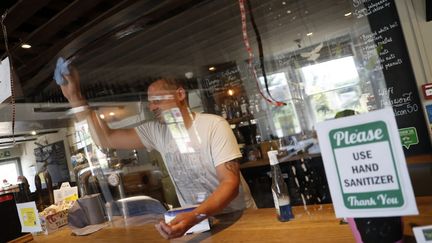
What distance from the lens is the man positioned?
1067 mm

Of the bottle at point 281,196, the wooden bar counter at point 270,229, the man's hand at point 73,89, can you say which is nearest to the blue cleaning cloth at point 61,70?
the man's hand at point 73,89

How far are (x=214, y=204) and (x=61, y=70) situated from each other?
111 cm

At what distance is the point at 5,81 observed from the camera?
134 cm

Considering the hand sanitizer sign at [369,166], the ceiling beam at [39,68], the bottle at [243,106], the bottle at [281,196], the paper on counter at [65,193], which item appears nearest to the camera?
the hand sanitizer sign at [369,166]

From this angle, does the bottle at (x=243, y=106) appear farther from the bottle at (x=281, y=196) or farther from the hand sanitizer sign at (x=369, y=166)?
the hand sanitizer sign at (x=369, y=166)

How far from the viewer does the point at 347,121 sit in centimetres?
47

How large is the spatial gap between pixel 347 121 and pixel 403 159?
88 mm

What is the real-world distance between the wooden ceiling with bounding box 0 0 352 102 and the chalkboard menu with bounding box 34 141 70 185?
35cm

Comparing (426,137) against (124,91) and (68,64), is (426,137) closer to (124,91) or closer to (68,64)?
(68,64)

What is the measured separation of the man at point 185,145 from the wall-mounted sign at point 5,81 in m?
0.26

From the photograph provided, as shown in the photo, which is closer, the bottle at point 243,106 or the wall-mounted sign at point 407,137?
the wall-mounted sign at point 407,137

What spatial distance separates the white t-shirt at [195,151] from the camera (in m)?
1.21

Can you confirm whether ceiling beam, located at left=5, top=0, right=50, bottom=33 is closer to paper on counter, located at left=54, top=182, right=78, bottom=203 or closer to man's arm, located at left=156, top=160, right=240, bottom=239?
paper on counter, located at left=54, top=182, right=78, bottom=203

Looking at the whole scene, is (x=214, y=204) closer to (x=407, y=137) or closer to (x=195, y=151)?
(x=195, y=151)
